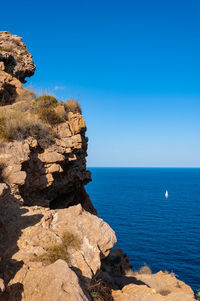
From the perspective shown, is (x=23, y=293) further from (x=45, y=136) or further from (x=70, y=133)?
(x=70, y=133)

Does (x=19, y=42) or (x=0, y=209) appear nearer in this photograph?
(x=0, y=209)

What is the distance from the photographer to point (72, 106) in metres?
18.2

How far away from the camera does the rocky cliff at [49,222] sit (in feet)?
20.6

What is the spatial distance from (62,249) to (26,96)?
13.8 metres

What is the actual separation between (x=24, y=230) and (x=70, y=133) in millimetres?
9007

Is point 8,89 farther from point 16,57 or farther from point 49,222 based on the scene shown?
point 49,222

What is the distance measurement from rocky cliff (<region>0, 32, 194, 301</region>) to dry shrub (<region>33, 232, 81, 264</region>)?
0.03m

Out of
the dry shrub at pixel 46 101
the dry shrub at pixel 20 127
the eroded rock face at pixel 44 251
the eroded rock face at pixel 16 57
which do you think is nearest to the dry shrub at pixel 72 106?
the dry shrub at pixel 46 101

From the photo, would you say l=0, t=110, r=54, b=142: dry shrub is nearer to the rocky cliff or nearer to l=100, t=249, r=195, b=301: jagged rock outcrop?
the rocky cliff

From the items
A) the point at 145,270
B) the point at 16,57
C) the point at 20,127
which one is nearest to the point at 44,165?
the point at 20,127

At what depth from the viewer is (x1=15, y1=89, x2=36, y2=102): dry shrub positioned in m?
18.2

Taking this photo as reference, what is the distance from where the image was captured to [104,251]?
28.6 ft

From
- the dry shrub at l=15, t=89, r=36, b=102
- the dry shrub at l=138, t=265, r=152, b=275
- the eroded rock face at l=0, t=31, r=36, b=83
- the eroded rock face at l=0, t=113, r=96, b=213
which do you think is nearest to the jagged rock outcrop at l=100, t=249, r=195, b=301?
the dry shrub at l=138, t=265, r=152, b=275

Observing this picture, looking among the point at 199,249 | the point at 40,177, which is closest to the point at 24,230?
the point at 40,177
